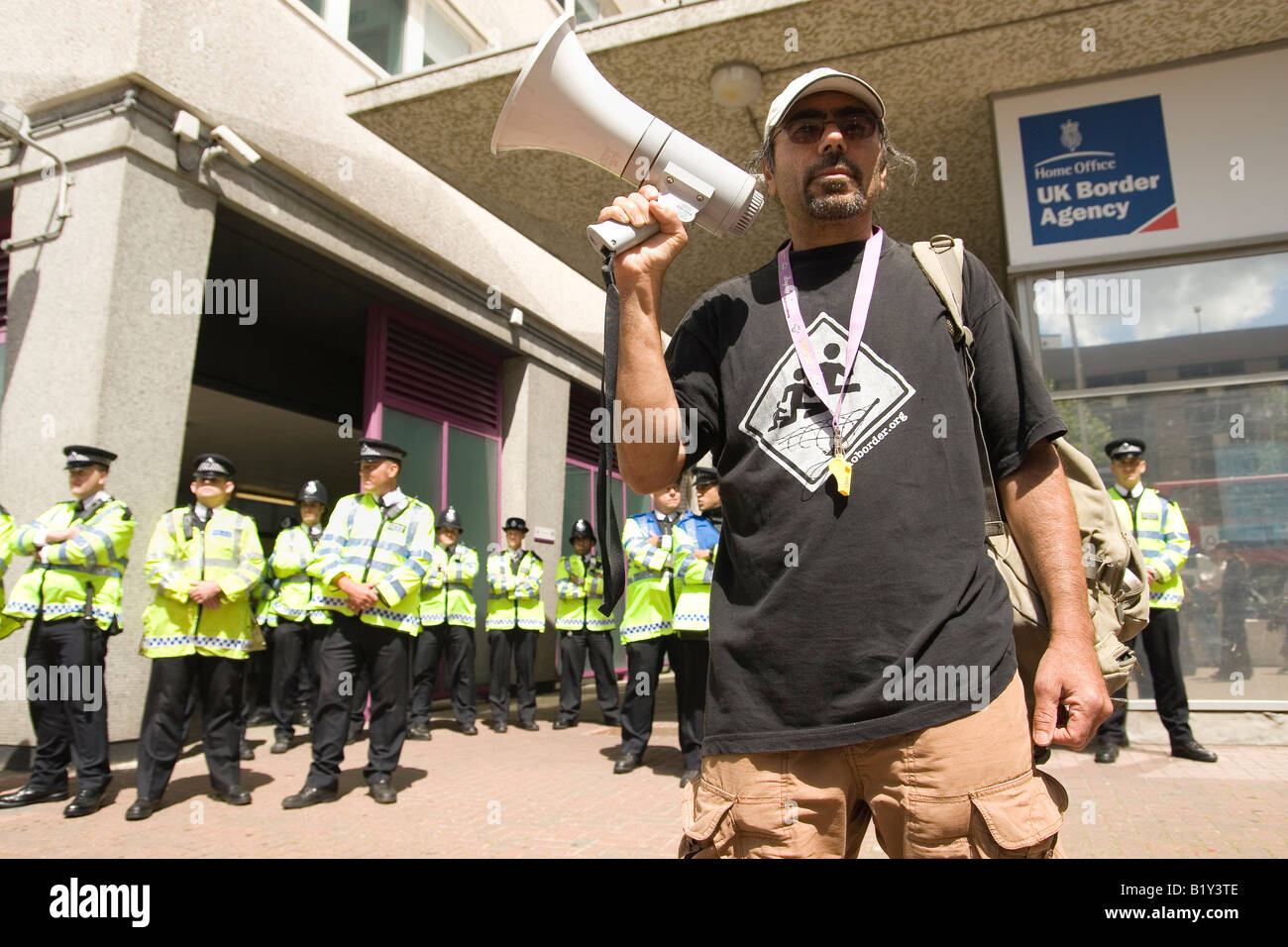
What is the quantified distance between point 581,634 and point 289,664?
119 inches

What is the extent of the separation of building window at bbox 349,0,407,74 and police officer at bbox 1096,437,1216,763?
903cm

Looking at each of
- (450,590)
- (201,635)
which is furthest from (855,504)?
(450,590)

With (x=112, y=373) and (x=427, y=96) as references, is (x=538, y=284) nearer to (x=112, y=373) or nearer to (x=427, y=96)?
(x=427, y=96)

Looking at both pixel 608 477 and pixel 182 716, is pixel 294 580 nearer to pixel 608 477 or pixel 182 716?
pixel 182 716

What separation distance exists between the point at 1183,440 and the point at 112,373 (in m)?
8.62

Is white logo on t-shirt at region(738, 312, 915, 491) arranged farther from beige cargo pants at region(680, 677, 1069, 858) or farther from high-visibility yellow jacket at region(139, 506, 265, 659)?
high-visibility yellow jacket at region(139, 506, 265, 659)

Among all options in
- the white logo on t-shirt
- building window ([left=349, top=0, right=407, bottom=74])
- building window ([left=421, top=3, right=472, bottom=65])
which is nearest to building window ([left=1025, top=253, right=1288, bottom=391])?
the white logo on t-shirt

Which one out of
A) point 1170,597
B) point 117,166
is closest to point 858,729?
point 1170,597

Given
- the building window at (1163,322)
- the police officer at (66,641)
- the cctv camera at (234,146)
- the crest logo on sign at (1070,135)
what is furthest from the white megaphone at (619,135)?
the cctv camera at (234,146)

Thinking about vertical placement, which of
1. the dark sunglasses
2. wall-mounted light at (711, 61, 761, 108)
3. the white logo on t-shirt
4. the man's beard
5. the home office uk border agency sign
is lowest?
the white logo on t-shirt

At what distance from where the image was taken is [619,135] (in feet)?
A: 6.63

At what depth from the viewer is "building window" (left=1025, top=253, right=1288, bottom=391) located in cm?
703

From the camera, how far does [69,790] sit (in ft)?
19.4

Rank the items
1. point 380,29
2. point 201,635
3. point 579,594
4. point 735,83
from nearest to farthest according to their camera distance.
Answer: point 201,635, point 735,83, point 579,594, point 380,29
